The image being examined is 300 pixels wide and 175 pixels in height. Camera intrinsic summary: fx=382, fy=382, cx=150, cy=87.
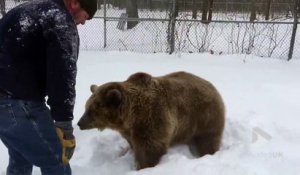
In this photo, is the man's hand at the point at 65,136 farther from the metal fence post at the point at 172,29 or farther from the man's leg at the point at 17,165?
the metal fence post at the point at 172,29

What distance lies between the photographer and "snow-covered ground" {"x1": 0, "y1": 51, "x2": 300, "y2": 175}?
3953mm

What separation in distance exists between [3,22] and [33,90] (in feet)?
1.81

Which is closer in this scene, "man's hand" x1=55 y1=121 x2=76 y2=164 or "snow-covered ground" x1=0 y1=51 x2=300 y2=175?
Answer: "man's hand" x1=55 y1=121 x2=76 y2=164

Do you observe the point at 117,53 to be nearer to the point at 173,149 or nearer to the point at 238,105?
the point at 238,105

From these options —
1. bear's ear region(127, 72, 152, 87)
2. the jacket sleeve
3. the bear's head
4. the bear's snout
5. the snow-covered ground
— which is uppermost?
the jacket sleeve

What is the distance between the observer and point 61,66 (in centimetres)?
268

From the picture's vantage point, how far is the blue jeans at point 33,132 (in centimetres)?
287

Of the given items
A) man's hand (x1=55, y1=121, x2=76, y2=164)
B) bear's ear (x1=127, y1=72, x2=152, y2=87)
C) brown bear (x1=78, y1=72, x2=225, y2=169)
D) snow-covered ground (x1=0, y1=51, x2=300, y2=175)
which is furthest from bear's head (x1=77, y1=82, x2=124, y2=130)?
man's hand (x1=55, y1=121, x2=76, y2=164)

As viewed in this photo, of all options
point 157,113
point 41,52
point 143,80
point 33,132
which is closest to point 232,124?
point 157,113

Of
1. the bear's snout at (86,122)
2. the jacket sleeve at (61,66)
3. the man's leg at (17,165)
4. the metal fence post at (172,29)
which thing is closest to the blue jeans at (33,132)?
the jacket sleeve at (61,66)

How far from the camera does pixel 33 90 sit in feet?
9.44

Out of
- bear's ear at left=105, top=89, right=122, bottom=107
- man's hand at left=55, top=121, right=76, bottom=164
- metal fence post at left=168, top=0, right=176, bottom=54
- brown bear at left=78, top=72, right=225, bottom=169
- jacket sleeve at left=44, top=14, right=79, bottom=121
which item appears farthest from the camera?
metal fence post at left=168, top=0, right=176, bottom=54

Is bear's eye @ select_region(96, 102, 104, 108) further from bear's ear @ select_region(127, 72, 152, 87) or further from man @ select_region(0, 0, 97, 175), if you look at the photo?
man @ select_region(0, 0, 97, 175)

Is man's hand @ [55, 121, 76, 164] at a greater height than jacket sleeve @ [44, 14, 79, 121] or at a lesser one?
lesser
